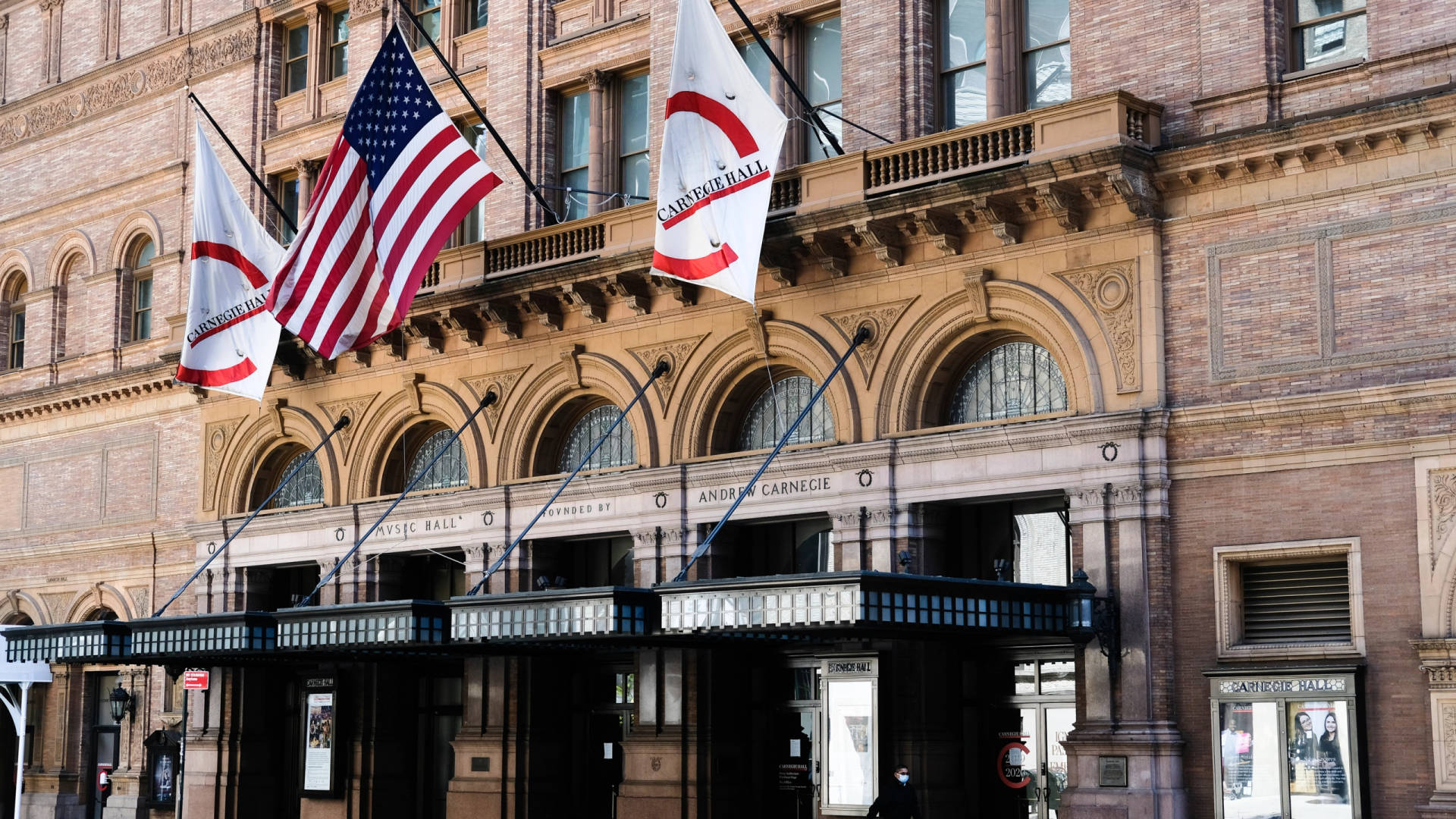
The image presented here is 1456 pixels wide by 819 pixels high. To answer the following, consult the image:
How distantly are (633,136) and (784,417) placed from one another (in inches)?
268

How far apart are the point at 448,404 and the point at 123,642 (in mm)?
7463

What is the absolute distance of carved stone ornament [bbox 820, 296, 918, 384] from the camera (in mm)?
27594

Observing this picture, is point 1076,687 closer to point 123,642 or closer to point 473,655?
point 473,655

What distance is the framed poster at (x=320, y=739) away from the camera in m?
34.9

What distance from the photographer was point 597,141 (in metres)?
33.4

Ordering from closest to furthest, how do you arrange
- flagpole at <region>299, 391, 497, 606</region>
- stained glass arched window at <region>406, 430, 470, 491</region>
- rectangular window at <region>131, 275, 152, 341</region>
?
flagpole at <region>299, 391, 497, 606</region>
stained glass arched window at <region>406, 430, 470, 491</region>
rectangular window at <region>131, 275, 152, 341</region>

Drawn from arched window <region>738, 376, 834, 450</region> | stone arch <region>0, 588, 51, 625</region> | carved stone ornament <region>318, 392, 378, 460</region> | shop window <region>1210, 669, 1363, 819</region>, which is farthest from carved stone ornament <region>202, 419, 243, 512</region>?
shop window <region>1210, 669, 1363, 819</region>

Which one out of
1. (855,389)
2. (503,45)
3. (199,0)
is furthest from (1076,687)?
(199,0)

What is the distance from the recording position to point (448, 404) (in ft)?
112

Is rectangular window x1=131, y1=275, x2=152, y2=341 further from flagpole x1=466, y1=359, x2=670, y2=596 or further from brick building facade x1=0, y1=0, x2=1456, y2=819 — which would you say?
flagpole x1=466, y1=359, x2=670, y2=596

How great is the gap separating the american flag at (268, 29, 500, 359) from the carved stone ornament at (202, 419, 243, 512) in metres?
8.89

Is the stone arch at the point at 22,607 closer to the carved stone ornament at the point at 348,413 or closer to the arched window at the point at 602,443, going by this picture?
the carved stone ornament at the point at 348,413

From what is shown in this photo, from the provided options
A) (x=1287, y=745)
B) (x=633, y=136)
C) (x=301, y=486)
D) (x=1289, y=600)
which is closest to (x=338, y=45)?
(x=633, y=136)

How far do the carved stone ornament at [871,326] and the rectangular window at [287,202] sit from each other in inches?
623
